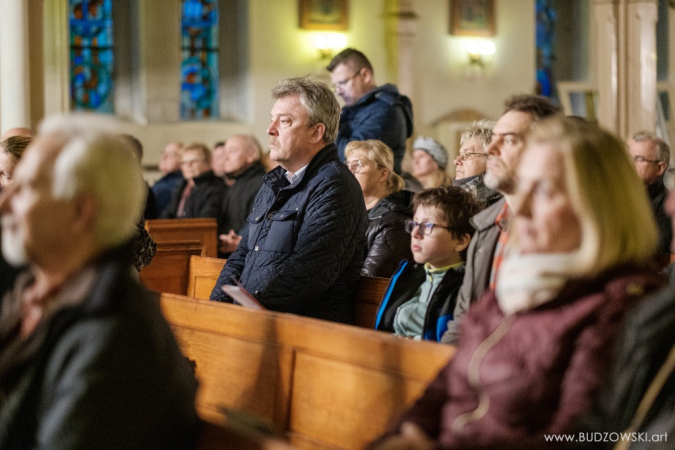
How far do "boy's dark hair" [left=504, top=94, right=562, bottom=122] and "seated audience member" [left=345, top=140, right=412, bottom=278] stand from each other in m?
1.56

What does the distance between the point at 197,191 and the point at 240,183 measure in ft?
1.51

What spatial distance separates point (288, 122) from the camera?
4.22 meters

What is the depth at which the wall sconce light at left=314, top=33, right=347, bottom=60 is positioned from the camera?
12789mm

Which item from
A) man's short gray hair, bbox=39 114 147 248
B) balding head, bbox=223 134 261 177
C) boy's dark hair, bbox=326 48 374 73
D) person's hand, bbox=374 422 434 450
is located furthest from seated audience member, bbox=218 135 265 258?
person's hand, bbox=374 422 434 450

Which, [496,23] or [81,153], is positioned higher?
[496,23]

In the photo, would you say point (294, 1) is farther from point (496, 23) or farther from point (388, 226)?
point (388, 226)

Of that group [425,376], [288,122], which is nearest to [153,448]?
[425,376]

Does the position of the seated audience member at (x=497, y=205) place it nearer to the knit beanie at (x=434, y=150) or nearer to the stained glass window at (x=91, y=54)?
the knit beanie at (x=434, y=150)

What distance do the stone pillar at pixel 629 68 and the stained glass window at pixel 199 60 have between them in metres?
5.74

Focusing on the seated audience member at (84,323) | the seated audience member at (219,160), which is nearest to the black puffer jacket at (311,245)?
the seated audience member at (84,323)

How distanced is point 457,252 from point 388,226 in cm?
120

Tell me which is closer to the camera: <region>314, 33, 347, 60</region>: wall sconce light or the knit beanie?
the knit beanie

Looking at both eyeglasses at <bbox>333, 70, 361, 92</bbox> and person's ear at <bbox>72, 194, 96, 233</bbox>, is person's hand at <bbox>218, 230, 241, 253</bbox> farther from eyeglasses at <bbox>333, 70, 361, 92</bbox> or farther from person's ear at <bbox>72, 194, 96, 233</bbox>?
person's ear at <bbox>72, 194, 96, 233</bbox>

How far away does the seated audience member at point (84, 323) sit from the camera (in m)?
1.93
